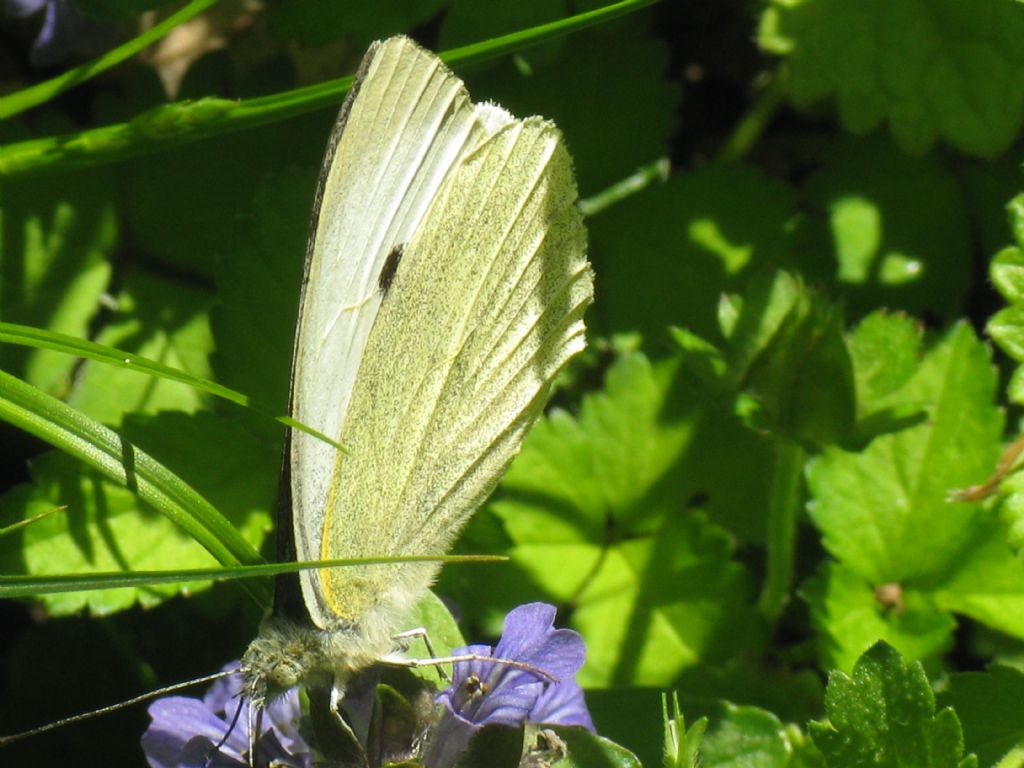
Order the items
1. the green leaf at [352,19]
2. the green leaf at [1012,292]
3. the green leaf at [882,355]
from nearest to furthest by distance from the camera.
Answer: the green leaf at [1012,292]
the green leaf at [882,355]
the green leaf at [352,19]

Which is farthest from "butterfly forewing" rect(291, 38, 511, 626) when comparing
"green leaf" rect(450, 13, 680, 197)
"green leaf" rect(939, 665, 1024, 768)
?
"green leaf" rect(939, 665, 1024, 768)

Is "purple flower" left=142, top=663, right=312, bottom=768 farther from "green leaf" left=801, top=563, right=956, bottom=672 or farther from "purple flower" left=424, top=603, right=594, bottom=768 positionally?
"green leaf" left=801, top=563, right=956, bottom=672

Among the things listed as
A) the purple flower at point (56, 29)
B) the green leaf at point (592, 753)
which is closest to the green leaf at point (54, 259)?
the purple flower at point (56, 29)

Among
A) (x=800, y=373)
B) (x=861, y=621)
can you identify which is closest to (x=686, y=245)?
(x=800, y=373)

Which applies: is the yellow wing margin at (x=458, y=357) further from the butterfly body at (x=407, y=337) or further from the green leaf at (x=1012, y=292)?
the green leaf at (x=1012, y=292)

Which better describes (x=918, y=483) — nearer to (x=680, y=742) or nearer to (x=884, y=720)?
(x=884, y=720)

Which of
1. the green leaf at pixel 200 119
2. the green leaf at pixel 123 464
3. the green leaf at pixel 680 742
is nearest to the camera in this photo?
the green leaf at pixel 680 742
